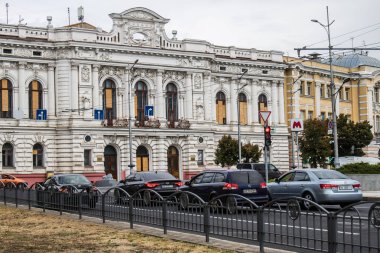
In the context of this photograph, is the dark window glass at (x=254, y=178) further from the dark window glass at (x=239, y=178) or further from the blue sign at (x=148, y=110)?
the blue sign at (x=148, y=110)

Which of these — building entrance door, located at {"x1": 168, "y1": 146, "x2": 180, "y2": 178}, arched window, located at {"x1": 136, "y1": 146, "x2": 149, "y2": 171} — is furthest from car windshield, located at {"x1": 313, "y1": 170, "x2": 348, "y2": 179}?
building entrance door, located at {"x1": 168, "y1": 146, "x2": 180, "y2": 178}

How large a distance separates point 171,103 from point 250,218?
52171 millimetres

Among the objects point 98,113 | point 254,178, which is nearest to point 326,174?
point 254,178

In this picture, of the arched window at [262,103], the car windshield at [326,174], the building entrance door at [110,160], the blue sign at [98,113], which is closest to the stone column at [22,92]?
the blue sign at [98,113]

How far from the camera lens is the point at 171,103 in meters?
65.6

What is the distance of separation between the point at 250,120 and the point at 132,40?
16.2 metres

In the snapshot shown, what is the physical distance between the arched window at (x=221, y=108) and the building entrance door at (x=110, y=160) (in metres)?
12.7

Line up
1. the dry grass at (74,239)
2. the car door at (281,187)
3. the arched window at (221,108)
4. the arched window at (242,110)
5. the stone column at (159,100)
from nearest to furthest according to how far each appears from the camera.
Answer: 1. the dry grass at (74,239)
2. the car door at (281,187)
3. the stone column at (159,100)
4. the arched window at (221,108)
5. the arched window at (242,110)

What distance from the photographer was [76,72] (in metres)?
58.7

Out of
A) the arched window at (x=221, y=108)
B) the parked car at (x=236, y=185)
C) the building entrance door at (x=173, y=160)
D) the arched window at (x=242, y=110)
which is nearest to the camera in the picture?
the parked car at (x=236, y=185)

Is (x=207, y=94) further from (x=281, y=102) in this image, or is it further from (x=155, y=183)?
(x=155, y=183)

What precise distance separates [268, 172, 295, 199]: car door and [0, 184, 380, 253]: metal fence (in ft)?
27.0

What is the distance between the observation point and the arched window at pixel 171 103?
65375mm

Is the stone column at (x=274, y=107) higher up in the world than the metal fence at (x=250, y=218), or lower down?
higher up
